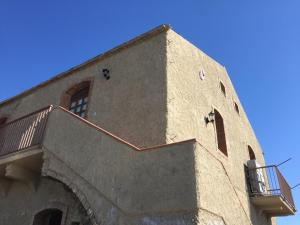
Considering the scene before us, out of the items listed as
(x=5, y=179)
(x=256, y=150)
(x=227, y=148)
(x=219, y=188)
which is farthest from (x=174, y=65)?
(x=256, y=150)

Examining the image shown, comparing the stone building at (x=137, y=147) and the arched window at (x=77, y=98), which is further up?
the arched window at (x=77, y=98)

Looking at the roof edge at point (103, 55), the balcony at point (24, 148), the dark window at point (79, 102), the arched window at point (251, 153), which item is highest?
the roof edge at point (103, 55)

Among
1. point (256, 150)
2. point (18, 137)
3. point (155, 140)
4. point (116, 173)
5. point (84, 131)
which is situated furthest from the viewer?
point (256, 150)

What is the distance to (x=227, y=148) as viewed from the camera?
945 centimetres

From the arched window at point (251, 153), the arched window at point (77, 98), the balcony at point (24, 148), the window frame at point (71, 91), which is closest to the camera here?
the balcony at point (24, 148)

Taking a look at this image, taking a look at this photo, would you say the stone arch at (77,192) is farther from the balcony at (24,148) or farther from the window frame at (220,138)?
the window frame at (220,138)

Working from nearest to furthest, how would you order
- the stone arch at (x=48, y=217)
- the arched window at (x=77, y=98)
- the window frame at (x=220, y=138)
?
1. the stone arch at (x=48, y=217)
2. the window frame at (x=220, y=138)
3. the arched window at (x=77, y=98)

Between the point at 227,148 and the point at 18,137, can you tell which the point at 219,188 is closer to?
the point at 227,148

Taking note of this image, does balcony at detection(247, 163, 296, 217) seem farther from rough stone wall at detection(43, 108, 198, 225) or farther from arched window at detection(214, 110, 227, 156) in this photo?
rough stone wall at detection(43, 108, 198, 225)

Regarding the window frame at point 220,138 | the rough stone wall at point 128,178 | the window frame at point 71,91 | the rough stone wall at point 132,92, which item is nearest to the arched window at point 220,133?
the window frame at point 220,138

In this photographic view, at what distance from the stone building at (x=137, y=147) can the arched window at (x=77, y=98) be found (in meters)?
0.05

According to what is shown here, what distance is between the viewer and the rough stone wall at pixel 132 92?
7109 millimetres

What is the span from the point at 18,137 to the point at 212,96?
20.1 feet

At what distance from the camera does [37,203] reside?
307 inches
